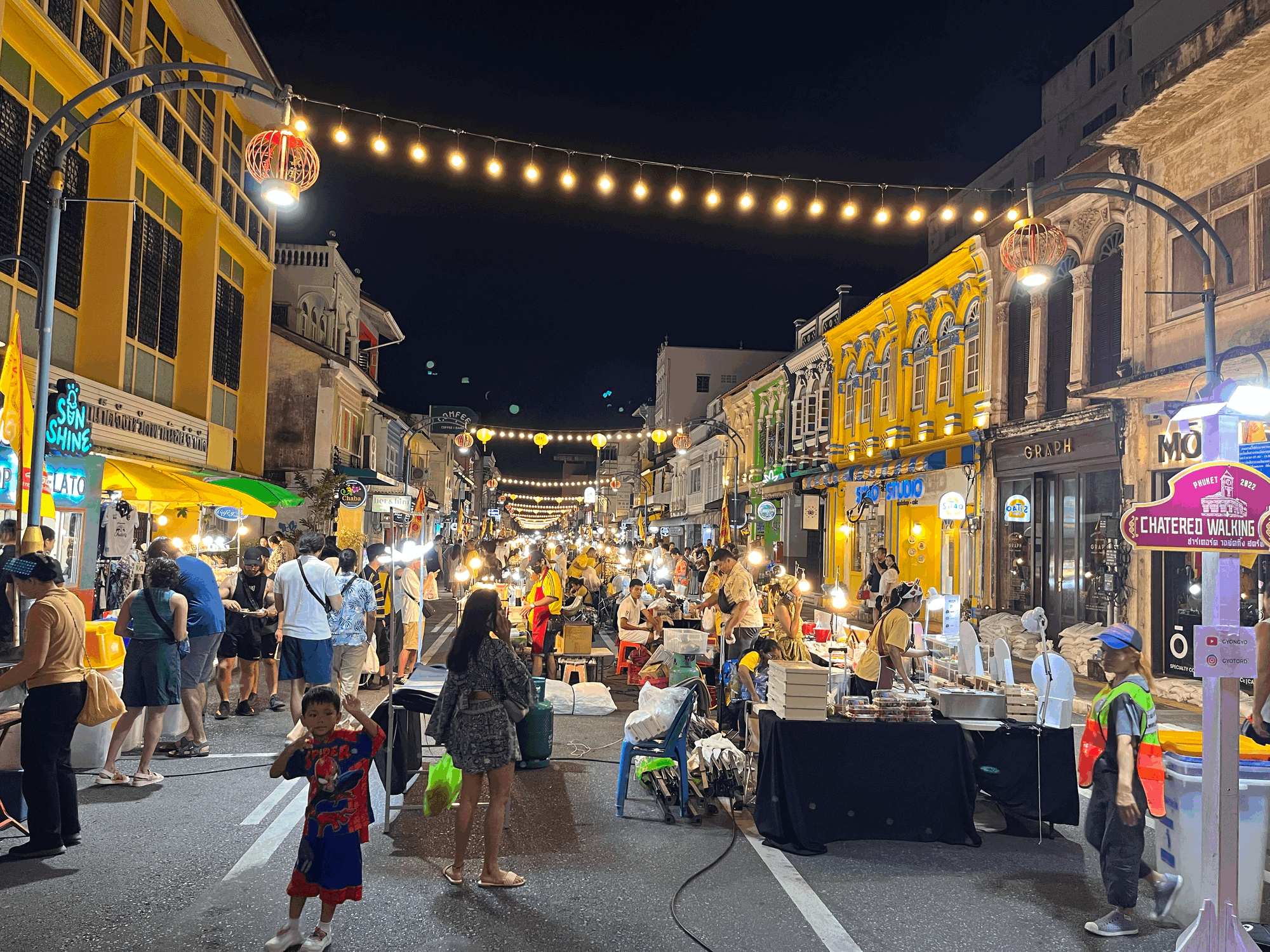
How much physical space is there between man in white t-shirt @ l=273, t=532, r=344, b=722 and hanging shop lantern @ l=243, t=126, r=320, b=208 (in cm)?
318

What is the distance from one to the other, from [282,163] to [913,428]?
64.4 ft

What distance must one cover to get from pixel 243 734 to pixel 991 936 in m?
7.06

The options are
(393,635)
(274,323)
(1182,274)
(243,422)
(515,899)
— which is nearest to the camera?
(515,899)

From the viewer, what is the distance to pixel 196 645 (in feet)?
26.3

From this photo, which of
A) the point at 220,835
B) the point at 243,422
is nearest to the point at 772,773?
the point at 220,835

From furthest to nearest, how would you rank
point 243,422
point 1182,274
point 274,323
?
point 274,323
point 243,422
point 1182,274

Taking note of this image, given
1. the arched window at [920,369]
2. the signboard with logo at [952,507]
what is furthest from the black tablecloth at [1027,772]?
the arched window at [920,369]

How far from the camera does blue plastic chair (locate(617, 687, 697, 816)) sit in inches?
261

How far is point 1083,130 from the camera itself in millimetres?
34562

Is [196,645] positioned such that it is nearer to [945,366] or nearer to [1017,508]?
[1017,508]

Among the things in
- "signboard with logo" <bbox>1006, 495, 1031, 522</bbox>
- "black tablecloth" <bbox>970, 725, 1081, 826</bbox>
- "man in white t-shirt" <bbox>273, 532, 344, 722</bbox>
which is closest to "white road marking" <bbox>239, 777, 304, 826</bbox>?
"man in white t-shirt" <bbox>273, 532, 344, 722</bbox>

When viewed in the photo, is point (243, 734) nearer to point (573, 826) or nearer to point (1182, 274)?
point (573, 826)

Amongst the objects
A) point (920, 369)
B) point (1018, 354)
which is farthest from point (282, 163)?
point (920, 369)

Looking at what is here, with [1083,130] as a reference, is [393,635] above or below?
below
